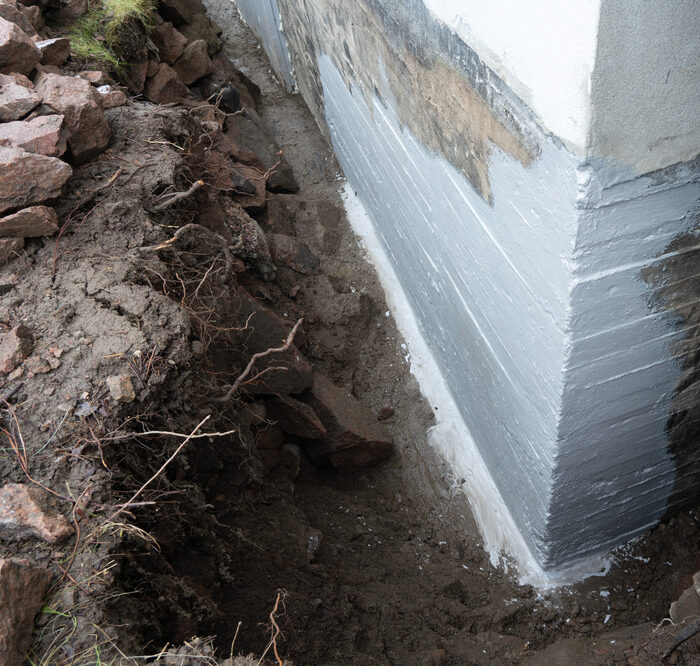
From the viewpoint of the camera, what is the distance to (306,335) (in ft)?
12.0

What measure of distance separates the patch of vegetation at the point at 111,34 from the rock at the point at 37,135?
4.80ft

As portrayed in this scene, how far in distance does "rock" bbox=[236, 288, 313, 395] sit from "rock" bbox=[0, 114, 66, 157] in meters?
1.04

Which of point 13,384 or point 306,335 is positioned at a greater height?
point 13,384

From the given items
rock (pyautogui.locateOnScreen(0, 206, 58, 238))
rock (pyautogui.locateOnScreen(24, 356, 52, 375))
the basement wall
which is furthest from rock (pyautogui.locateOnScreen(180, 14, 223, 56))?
rock (pyautogui.locateOnScreen(24, 356, 52, 375))

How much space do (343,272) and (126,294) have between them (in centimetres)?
215

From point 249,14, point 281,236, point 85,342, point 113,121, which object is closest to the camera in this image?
point 85,342

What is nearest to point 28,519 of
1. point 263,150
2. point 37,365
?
point 37,365

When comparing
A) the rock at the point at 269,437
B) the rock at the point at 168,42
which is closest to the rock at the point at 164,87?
the rock at the point at 168,42

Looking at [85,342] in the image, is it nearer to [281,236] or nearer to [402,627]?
[402,627]

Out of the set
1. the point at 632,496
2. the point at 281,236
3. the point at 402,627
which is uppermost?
the point at 281,236

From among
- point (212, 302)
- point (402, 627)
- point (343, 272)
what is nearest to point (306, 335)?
point (343, 272)

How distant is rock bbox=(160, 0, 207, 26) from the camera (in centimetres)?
504

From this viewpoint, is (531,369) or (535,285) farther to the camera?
(531,369)

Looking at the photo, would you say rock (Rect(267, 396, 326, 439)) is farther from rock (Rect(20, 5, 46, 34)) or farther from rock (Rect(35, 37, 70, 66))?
rock (Rect(20, 5, 46, 34))
